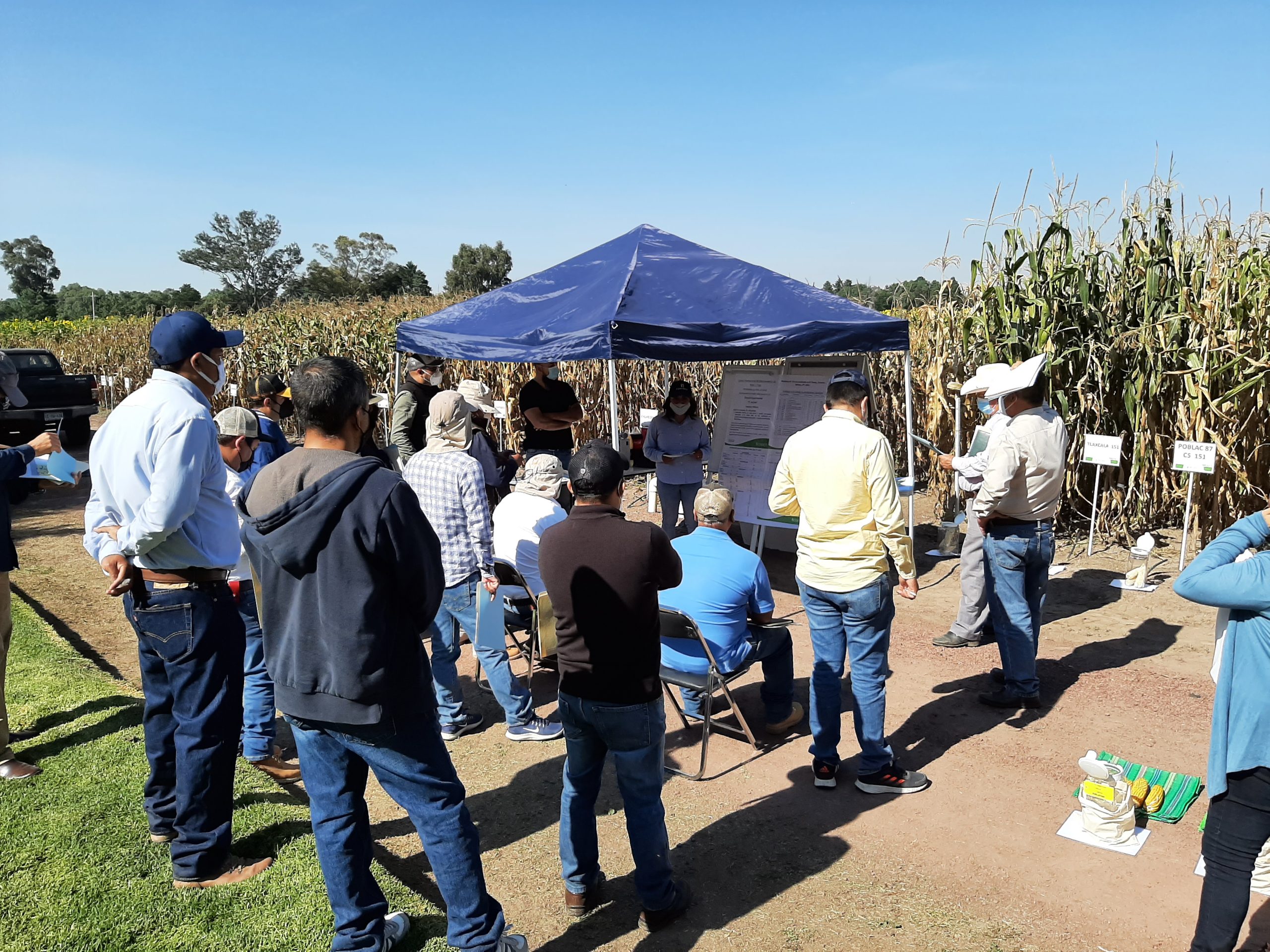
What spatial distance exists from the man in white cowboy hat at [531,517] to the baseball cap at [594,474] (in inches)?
72.4

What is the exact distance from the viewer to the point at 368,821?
279 centimetres

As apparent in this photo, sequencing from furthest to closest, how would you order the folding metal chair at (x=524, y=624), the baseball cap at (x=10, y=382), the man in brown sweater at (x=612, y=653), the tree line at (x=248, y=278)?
the tree line at (x=248, y=278), the folding metal chair at (x=524, y=624), the baseball cap at (x=10, y=382), the man in brown sweater at (x=612, y=653)

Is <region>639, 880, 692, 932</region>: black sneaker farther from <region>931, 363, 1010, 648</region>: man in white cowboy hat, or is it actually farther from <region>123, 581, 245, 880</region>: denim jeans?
<region>931, 363, 1010, 648</region>: man in white cowboy hat

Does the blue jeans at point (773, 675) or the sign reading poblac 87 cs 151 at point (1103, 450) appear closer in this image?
the blue jeans at point (773, 675)

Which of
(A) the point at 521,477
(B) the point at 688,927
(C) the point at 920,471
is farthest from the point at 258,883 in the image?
(C) the point at 920,471

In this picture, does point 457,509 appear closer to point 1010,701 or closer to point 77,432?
point 1010,701

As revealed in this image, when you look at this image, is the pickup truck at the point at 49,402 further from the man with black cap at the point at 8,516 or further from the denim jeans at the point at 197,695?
the denim jeans at the point at 197,695

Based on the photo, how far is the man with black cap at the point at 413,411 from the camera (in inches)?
307

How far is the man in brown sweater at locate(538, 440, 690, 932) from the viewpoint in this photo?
2977mm

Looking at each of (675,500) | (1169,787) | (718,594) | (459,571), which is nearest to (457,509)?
(459,571)

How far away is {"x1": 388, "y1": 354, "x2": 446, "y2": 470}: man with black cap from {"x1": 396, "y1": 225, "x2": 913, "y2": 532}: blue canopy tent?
25 cm

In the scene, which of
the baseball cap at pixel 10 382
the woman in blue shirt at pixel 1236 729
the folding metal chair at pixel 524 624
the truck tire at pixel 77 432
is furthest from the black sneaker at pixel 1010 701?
the truck tire at pixel 77 432

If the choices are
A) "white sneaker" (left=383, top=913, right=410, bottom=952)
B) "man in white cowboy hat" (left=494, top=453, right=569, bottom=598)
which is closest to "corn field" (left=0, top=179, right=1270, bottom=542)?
"man in white cowboy hat" (left=494, top=453, right=569, bottom=598)

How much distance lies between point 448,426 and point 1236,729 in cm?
389
